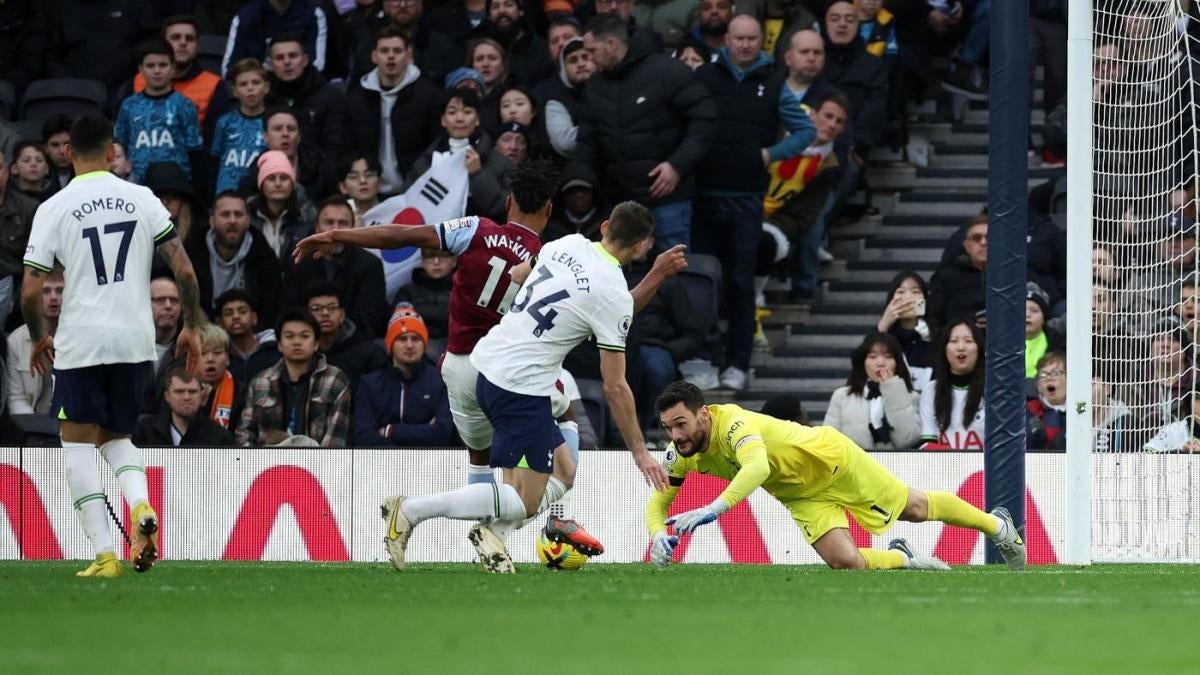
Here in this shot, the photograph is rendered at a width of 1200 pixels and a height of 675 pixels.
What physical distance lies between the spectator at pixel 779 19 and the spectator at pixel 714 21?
30cm

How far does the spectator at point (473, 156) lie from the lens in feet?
55.9

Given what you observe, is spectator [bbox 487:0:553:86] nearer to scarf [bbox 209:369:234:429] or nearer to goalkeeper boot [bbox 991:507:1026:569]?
scarf [bbox 209:369:234:429]

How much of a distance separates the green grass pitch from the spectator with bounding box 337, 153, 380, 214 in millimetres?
6665

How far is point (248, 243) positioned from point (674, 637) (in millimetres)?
10193

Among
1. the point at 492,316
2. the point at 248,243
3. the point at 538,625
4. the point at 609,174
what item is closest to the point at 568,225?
the point at 609,174

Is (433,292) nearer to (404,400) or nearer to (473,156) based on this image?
(473,156)

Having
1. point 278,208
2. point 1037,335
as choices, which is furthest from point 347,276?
point 1037,335

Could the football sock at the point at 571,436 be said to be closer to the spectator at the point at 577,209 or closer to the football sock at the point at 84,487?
the football sock at the point at 84,487

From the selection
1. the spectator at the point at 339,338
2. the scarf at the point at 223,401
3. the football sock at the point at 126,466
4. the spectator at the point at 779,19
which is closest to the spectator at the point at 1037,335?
the spectator at the point at 779,19

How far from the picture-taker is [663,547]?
10.9m

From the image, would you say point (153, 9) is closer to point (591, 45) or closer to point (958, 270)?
point (591, 45)

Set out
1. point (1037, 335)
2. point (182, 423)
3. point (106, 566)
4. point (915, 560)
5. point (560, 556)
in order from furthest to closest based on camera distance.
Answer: point (1037, 335)
point (182, 423)
point (915, 560)
point (560, 556)
point (106, 566)

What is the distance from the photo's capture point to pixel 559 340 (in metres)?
11.1

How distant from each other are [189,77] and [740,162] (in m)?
4.91
